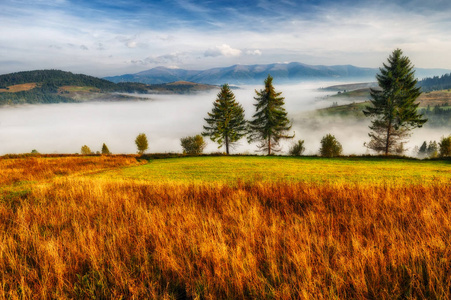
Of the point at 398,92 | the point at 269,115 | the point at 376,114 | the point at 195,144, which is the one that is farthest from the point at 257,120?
the point at 195,144

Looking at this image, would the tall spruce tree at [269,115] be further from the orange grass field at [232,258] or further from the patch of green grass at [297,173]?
the orange grass field at [232,258]

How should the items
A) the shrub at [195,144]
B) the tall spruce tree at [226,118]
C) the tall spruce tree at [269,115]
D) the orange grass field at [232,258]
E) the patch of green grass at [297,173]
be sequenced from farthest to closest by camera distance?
the shrub at [195,144]
the tall spruce tree at [226,118]
the tall spruce tree at [269,115]
the patch of green grass at [297,173]
the orange grass field at [232,258]

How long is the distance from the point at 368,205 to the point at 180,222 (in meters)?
3.51

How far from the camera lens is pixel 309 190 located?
17.2ft

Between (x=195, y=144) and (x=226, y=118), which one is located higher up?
(x=226, y=118)

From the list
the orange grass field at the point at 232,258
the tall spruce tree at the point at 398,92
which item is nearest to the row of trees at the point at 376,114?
the tall spruce tree at the point at 398,92

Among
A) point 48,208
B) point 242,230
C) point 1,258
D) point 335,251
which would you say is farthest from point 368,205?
point 48,208

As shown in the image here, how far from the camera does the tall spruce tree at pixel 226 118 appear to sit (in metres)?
43.6

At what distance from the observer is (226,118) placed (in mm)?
44000

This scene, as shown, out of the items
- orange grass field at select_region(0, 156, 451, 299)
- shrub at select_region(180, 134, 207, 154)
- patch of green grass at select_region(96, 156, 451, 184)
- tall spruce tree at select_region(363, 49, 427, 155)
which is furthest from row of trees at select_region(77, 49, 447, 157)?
orange grass field at select_region(0, 156, 451, 299)

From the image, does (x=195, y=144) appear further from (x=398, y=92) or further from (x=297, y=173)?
(x=297, y=173)

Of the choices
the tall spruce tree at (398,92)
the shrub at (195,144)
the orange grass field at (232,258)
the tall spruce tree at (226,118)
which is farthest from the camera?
the shrub at (195,144)

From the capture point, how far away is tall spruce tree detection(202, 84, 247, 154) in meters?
43.6

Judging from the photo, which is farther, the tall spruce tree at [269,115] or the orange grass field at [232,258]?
the tall spruce tree at [269,115]
